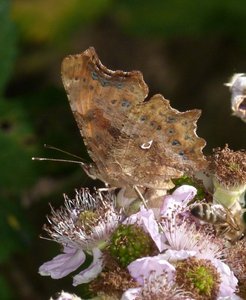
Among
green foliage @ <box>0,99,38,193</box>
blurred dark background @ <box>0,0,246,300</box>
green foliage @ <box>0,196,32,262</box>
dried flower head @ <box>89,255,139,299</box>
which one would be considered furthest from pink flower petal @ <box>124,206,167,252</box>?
green foliage @ <box>0,99,38,193</box>

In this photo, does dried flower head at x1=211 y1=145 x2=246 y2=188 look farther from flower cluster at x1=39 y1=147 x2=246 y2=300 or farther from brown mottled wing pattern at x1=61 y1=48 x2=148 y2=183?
brown mottled wing pattern at x1=61 y1=48 x2=148 y2=183

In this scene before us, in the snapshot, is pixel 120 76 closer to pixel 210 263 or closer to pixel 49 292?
pixel 210 263

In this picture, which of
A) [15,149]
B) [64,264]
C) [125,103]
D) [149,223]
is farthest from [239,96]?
[15,149]

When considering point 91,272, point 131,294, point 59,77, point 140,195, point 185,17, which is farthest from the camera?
point 59,77

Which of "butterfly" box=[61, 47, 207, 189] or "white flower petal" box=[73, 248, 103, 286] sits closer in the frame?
"white flower petal" box=[73, 248, 103, 286]

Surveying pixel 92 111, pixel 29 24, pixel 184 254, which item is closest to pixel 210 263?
pixel 184 254

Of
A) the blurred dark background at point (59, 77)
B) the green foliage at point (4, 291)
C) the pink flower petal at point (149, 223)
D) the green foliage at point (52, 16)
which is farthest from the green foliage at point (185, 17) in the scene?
the pink flower petal at point (149, 223)

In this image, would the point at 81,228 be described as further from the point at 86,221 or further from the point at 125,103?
the point at 125,103
